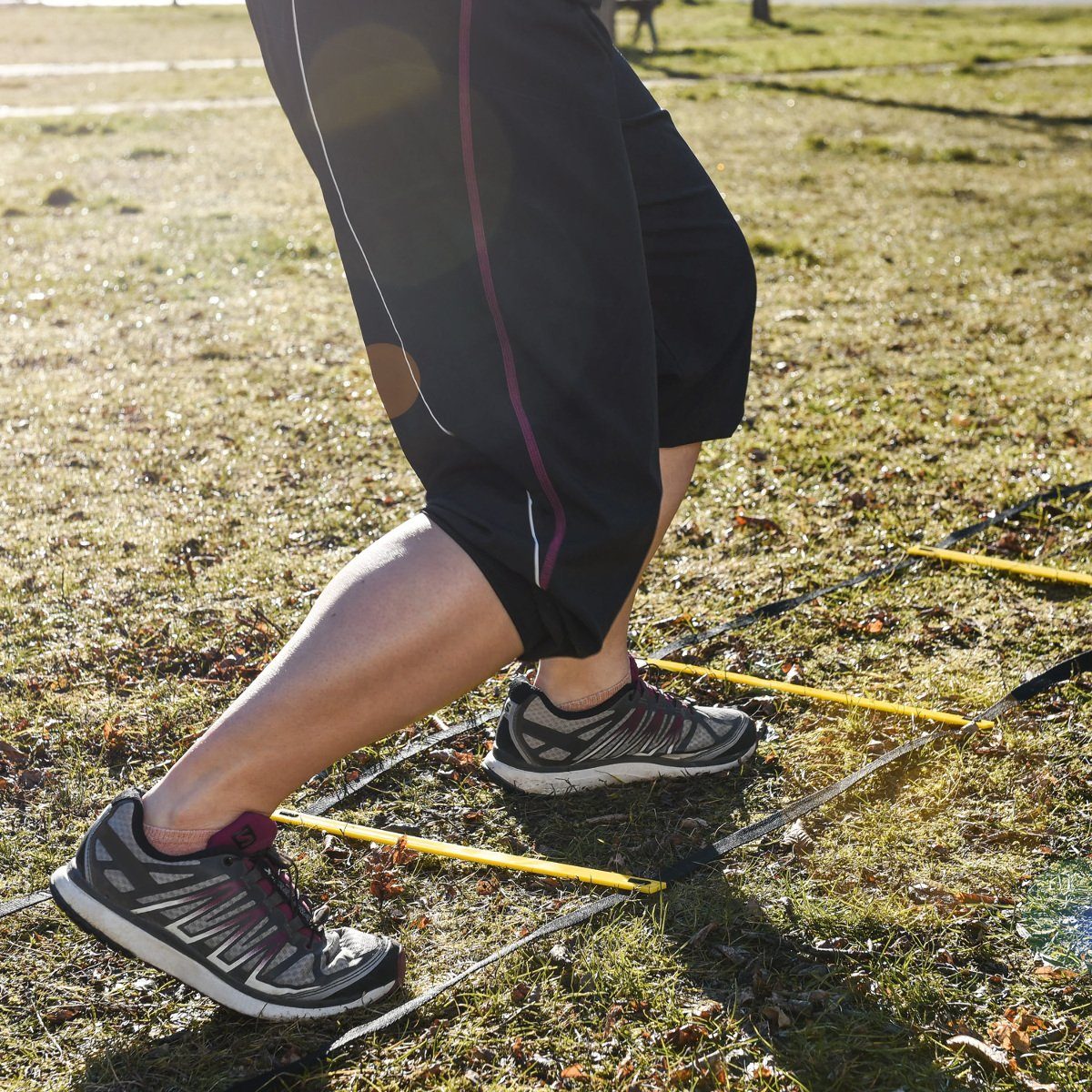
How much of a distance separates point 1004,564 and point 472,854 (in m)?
1.81

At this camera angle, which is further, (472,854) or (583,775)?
(583,775)

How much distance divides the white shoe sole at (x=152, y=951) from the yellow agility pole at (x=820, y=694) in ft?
4.21

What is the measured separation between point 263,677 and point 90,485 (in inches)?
103

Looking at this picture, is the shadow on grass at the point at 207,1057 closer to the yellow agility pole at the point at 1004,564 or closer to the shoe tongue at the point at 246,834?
the shoe tongue at the point at 246,834

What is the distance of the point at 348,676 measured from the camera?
1657 mm

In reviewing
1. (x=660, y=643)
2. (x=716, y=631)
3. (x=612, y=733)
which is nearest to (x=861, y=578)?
(x=716, y=631)

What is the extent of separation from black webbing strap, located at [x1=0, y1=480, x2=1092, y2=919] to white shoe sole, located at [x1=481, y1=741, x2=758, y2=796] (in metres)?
0.23

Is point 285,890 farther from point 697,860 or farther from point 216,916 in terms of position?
point 697,860

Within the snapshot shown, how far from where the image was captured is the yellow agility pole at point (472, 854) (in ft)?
6.86

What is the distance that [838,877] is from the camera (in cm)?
211

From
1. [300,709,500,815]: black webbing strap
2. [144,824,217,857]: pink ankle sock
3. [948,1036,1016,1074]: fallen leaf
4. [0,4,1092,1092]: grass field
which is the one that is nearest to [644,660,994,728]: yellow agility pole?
[0,4,1092,1092]: grass field

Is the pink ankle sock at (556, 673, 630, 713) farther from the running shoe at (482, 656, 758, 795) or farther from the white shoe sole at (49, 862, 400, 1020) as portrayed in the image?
the white shoe sole at (49, 862, 400, 1020)

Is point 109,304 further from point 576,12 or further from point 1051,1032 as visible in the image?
point 1051,1032

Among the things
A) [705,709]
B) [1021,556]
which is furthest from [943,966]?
[1021,556]
